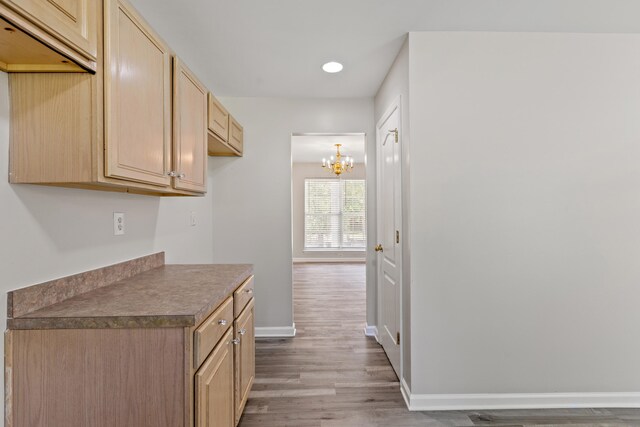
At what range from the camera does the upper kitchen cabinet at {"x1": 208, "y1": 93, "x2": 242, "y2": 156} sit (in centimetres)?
240

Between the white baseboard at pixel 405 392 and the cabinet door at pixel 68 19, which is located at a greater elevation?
the cabinet door at pixel 68 19

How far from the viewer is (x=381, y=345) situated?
10.2 ft

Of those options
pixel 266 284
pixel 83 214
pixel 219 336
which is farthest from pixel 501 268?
pixel 83 214

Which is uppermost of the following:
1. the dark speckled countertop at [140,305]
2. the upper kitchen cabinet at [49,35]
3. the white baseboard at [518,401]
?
the upper kitchen cabinet at [49,35]

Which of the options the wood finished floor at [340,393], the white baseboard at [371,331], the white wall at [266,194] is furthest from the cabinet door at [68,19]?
the white baseboard at [371,331]

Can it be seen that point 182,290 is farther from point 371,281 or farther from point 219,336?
point 371,281

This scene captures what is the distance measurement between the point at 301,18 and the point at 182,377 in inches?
76.5

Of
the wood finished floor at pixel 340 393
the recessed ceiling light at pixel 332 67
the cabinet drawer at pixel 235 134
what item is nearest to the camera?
the wood finished floor at pixel 340 393

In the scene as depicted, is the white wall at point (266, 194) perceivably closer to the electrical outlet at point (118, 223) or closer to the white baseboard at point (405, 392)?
the white baseboard at point (405, 392)

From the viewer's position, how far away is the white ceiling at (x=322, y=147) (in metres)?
5.48

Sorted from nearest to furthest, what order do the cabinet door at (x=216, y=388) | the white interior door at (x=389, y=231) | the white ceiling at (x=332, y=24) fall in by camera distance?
the cabinet door at (x=216, y=388)
the white ceiling at (x=332, y=24)
the white interior door at (x=389, y=231)

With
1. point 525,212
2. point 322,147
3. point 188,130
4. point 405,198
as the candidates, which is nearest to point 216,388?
point 188,130

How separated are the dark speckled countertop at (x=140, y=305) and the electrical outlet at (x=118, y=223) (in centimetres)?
26

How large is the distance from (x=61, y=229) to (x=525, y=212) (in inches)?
99.3
